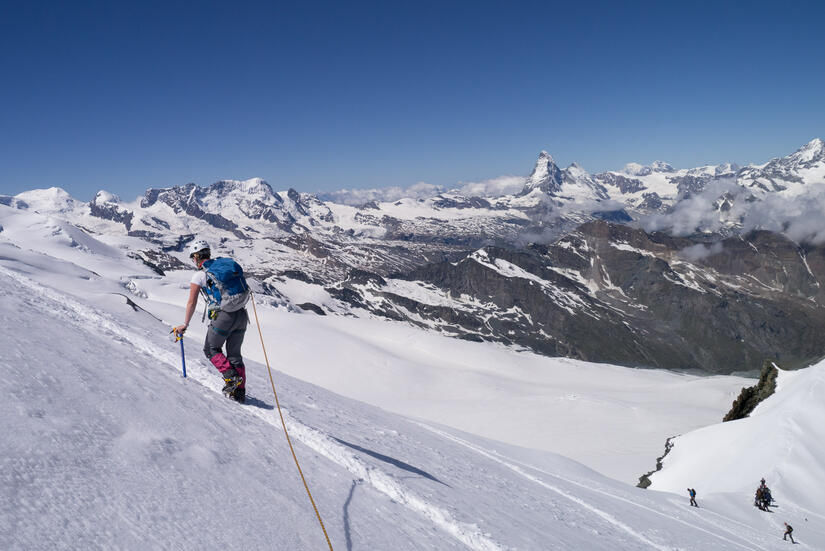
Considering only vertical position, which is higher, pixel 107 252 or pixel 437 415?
pixel 107 252

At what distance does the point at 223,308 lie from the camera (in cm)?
817

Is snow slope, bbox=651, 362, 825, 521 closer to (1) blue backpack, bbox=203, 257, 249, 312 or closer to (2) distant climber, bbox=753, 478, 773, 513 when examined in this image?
(2) distant climber, bbox=753, 478, 773, 513

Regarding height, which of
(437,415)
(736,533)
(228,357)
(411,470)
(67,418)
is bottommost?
(437,415)

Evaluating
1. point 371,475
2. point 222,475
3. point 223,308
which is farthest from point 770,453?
point 222,475

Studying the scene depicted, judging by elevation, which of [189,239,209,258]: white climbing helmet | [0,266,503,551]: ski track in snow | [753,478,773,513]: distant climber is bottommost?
[753,478,773,513]: distant climber

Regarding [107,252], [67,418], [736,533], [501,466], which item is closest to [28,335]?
[67,418]

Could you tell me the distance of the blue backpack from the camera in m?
8.01

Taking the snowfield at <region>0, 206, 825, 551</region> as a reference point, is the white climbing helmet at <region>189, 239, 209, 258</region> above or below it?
above

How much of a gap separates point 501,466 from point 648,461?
49.3m

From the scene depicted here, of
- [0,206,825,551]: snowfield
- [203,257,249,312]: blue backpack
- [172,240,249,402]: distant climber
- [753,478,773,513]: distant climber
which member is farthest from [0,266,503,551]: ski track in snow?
[753,478,773,513]: distant climber

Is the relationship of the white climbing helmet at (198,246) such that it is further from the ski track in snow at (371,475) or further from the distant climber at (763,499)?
the distant climber at (763,499)

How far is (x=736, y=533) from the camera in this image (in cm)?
1540

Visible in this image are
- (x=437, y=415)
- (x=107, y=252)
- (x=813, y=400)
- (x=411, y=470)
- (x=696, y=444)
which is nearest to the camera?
(x=411, y=470)

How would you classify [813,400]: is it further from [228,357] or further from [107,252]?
[107,252]
